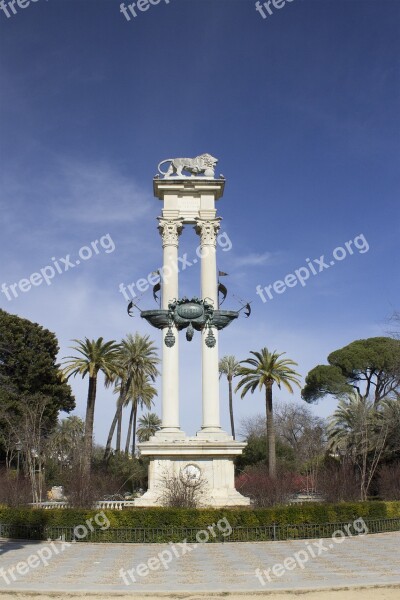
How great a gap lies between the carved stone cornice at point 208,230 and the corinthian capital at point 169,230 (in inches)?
41.7

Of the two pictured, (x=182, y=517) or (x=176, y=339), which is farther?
(x=176, y=339)

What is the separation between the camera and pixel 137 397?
57.5m

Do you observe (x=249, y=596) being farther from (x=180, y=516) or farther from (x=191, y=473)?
(x=191, y=473)

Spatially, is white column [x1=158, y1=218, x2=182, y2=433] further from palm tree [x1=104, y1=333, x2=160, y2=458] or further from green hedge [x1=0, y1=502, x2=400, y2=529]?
palm tree [x1=104, y1=333, x2=160, y2=458]

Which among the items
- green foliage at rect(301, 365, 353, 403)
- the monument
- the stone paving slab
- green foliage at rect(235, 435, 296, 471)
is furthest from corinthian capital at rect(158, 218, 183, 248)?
green foliage at rect(301, 365, 353, 403)

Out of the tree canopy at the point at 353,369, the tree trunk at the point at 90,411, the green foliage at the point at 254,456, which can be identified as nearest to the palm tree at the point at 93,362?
the tree trunk at the point at 90,411

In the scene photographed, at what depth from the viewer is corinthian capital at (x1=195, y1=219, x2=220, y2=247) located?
2928 cm

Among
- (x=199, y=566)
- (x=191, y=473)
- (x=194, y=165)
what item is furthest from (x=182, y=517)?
(x=194, y=165)

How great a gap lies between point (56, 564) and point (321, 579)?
21.8 feet

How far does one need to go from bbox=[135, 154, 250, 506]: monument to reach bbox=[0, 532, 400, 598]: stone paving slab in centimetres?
613

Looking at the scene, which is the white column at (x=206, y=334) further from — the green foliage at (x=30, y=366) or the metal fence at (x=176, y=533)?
the green foliage at (x=30, y=366)

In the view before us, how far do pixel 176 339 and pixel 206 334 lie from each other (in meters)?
1.43

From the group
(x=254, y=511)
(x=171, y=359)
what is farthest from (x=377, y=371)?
(x=254, y=511)

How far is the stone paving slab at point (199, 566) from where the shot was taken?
1200cm
